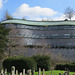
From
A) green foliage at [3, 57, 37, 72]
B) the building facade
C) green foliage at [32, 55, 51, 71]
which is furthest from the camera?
the building facade

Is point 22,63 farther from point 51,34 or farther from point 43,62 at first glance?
point 51,34

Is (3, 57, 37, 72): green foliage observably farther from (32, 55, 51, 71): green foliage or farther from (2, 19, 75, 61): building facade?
(2, 19, 75, 61): building facade

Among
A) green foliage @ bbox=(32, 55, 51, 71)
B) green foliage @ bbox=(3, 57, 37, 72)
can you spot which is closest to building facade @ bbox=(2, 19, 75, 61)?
green foliage @ bbox=(32, 55, 51, 71)

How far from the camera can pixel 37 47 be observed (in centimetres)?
4816

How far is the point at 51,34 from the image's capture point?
54.4 metres

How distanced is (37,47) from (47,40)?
21.3 ft

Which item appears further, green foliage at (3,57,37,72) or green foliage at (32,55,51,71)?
green foliage at (32,55,51,71)

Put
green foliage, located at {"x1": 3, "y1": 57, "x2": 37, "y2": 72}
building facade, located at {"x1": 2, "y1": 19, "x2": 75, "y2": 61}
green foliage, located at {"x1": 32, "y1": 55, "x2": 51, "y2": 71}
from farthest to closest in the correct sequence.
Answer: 1. building facade, located at {"x1": 2, "y1": 19, "x2": 75, "y2": 61}
2. green foliage, located at {"x1": 32, "y1": 55, "x2": 51, "y2": 71}
3. green foliage, located at {"x1": 3, "y1": 57, "x2": 37, "y2": 72}

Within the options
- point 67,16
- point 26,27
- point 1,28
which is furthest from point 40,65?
point 67,16

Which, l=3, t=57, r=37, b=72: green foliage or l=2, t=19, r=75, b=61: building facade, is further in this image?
l=2, t=19, r=75, b=61: building facade

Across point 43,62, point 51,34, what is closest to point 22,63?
point 43,62

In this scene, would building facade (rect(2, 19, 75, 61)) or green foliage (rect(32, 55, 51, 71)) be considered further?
building facade (rect(2, 19, 75, 61))

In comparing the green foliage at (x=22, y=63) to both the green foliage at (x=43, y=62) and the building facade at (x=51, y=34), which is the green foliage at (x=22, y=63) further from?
the building facade at (x=51, y=34)

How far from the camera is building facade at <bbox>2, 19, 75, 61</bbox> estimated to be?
4969 centimetres
